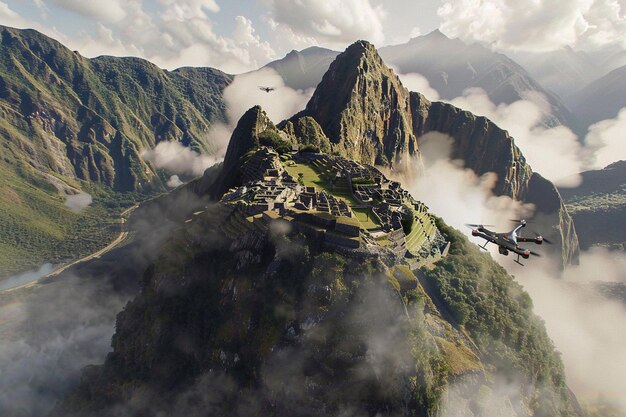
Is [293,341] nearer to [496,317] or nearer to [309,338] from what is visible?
[309,338]

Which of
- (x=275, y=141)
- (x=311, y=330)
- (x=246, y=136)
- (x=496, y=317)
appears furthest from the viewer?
(x=246, y=136)

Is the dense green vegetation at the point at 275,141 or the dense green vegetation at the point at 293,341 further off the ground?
the dense green vegetation at the point at 275,141

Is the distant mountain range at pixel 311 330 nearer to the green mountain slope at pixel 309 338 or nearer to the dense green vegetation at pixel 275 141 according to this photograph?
the green mountain slope at pixel 309 338

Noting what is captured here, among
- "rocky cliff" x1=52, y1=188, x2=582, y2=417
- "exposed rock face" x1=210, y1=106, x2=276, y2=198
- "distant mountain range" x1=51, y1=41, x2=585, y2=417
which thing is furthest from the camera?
"exposed rock face" x1=210, y1=106, x2=276, y2=198

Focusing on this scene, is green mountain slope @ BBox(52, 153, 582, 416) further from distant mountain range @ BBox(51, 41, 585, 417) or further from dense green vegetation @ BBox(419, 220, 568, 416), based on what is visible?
dense green vegetation @ BBox(419, 220, 568, 416)

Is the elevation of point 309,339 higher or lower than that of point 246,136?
lower

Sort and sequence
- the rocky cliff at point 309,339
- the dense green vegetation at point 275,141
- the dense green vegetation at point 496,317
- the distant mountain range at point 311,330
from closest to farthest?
1. the rocky cliff at point 309,339
2. the distant mountain range at point 311,330
3. the dense green vegetation at point 496,317
4. the dense green vegetation at point 275,141

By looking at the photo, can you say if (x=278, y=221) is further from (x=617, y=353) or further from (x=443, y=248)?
(x=617, y=353)

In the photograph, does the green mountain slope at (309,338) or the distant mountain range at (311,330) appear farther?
the distant mountain range at (311,330)

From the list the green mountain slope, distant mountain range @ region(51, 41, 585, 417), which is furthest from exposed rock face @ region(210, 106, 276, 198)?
the green mountain slope

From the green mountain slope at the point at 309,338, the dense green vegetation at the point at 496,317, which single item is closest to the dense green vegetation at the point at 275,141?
the green mountain slope at the point at 309,338

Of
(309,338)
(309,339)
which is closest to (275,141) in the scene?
(309,338)

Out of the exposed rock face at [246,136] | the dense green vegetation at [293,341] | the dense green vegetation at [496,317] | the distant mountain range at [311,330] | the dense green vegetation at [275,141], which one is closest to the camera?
the dense green vegetation at [293,341]
